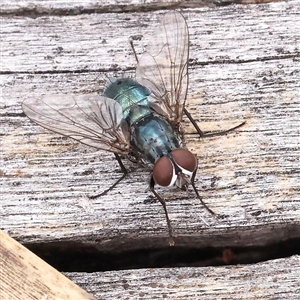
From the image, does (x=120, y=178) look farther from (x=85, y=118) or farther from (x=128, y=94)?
(x=128, y=94)

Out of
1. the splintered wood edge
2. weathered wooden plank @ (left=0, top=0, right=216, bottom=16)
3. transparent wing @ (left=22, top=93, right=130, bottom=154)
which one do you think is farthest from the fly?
the splintered wood edge

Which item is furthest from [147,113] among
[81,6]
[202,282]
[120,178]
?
[202,282]

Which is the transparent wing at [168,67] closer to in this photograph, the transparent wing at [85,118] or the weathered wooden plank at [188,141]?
the weathered wooden plank at [188,141]

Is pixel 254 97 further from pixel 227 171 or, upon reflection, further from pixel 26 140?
pixel 26 140

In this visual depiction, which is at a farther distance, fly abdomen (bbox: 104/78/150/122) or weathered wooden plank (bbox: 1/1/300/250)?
fly abdomen (bbox: 104/78/150/122)

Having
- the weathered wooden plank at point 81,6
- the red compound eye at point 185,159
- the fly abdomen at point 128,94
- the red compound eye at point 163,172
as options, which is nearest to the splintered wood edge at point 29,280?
the red compound eye at point 163,172

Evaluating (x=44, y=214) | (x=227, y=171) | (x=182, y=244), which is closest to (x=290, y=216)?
(x=227, y=171)

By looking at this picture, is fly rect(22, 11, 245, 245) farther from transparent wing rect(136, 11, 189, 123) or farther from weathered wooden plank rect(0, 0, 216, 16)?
weathered wooden plank rect(0, 0, 216, 16)
